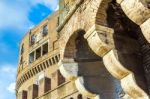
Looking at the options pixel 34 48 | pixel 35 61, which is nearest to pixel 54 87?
pixel 35 61

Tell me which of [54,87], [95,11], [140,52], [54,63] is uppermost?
[54,63]

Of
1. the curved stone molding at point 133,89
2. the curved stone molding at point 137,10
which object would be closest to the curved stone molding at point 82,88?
the curved stone molding at point 133,89

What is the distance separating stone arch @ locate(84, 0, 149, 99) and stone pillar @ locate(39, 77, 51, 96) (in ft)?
70.3

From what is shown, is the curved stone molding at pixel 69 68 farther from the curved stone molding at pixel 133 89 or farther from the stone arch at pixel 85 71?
the curved stone molding at pixel 133 89

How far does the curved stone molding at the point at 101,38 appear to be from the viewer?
11.0 ft

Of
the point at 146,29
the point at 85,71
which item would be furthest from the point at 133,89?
the point at 85,71

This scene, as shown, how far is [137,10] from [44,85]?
2242cm

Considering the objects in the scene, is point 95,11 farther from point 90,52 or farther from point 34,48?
point 34,48

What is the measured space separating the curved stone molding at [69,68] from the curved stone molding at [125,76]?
2.40 ft

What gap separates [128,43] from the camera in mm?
3828

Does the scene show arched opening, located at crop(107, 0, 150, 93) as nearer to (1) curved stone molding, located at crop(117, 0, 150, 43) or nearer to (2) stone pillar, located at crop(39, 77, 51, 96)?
(1) curved stone molding, located at crop(117, 0, 150, 43)

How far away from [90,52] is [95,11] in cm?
86

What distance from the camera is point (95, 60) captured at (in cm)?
423

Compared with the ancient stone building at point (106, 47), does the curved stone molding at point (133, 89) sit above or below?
below
